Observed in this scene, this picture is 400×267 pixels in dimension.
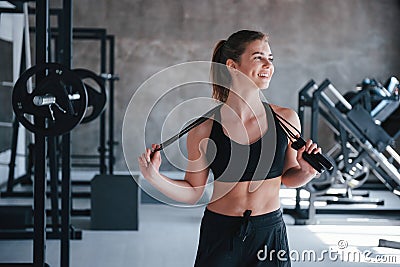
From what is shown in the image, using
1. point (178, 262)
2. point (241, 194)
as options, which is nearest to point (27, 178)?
point (178, 262)

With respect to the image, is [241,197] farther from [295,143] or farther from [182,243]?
[182,243]

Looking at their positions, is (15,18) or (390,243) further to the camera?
(15,18)

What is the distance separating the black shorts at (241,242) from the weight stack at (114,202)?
9.90 feet

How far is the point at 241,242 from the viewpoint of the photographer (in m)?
1.84

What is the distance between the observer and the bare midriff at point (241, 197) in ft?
6.12

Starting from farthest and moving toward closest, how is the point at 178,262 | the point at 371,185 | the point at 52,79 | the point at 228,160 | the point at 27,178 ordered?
the point at 371,185 → the point at 27,178 → the point at 178,262 → the point at 52,79 → the point at 228,160

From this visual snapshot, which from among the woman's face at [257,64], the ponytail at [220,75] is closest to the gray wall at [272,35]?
the ponytail at [220,75]

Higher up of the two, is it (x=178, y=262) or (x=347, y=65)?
(x=347, y=65)

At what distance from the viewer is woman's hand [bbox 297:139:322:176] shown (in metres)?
1.72

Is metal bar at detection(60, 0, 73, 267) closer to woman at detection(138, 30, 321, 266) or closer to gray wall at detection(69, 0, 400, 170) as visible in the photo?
woman at detection(138, 30, 321, 266)

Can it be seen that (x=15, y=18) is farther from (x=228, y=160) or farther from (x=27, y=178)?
(x=228, y=160)

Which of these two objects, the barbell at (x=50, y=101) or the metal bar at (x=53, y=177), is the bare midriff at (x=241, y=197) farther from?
the metal bar at (x=53, y=177)

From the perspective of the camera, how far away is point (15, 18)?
7.13 meters

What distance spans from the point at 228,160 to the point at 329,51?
6332 mm
